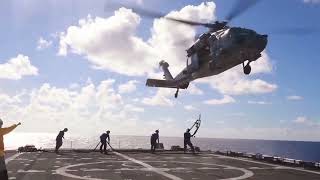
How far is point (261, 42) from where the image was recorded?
2956 cm

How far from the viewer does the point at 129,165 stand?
26641 millimetres

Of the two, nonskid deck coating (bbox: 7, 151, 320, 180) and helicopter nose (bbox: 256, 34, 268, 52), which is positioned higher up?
helicopter nose (bbox: 256, 34, 268, 52)

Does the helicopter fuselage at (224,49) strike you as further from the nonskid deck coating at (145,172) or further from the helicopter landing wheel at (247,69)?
the nonskid deck coating at (145,172)

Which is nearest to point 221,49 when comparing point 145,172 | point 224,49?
point 224,49

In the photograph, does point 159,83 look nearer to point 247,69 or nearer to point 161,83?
point 161,83

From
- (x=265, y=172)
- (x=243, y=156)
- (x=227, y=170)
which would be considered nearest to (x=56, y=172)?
(x=227, y=170)

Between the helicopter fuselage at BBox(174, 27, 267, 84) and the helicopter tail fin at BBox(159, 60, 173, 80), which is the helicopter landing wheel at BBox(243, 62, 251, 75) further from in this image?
the helicopter tail fin at BBox(159, 60, 173, 80)

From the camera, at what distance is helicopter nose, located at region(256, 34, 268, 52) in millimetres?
29484

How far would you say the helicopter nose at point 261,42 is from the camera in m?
29.5

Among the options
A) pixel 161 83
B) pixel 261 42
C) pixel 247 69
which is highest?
pixel 261 42

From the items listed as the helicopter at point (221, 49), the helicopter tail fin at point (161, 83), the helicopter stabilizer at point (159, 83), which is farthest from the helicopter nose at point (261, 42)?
the helicopter stabilizer at point (159, 83)

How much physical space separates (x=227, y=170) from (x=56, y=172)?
32.8 feet

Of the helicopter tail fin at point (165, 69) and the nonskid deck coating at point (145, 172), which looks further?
the helicopter tail fin at point (165, 69)

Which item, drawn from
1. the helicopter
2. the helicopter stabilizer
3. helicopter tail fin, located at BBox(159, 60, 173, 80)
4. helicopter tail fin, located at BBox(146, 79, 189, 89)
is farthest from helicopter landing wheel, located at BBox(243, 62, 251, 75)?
helicopter tail fin, located at BBox(159, 60, 173, 80)
